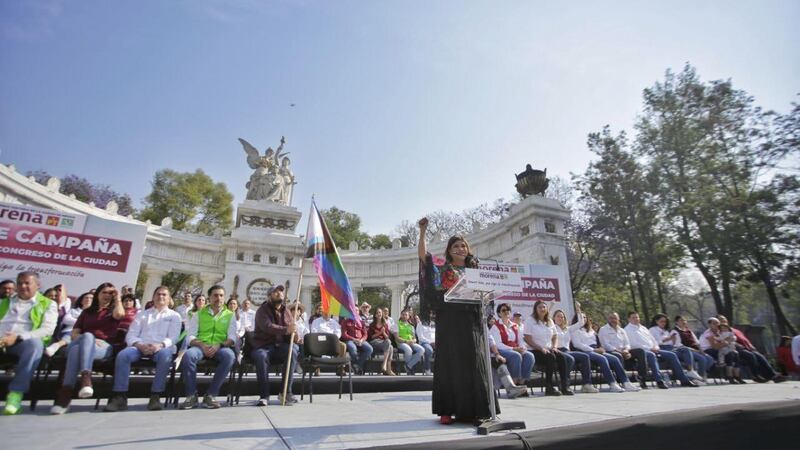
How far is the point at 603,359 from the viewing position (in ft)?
25.4

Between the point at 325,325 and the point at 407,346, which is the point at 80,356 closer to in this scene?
the point at 325,325

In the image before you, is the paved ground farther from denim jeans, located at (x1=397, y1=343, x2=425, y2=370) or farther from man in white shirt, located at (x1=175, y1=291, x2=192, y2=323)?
denim jeans, located at (x1=397, y1=343, x2=425, y2=370)

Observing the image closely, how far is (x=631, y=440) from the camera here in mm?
3475

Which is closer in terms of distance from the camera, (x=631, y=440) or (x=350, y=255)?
(x=631, y=440)

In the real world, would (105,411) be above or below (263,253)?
below

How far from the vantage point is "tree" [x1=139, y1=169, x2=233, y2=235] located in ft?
110

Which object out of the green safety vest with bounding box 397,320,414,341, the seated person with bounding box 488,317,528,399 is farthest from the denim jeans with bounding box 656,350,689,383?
the green safety vest with bounding box 397,320,414,341

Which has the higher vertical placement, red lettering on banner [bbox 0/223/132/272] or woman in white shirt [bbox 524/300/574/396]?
red lettering on banner [bbox 0/223/132/272]

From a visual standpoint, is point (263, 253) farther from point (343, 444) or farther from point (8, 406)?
point (343, 444)

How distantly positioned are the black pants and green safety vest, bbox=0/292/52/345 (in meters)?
7.82

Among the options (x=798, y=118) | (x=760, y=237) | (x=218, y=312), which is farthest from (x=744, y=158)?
(x=218, y=312)

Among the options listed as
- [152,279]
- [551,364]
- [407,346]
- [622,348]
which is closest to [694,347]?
[622,348]

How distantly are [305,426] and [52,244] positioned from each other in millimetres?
9191

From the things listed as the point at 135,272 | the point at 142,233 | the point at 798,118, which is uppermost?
the point at 798,118
